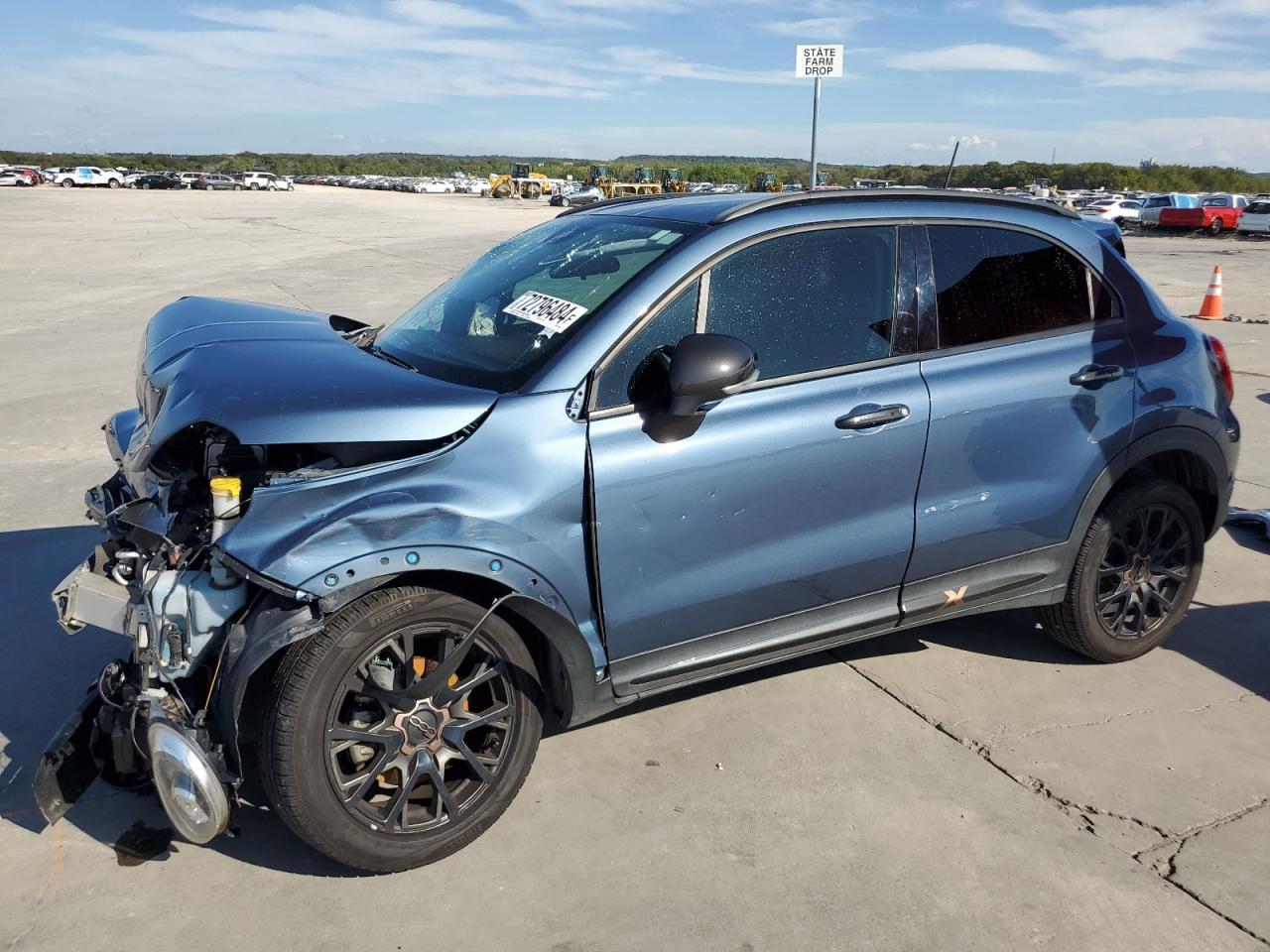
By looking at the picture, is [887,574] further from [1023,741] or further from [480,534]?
[480,534]

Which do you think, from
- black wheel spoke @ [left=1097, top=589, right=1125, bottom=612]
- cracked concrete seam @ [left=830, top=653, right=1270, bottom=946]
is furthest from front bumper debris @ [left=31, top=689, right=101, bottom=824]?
black wheel spoke @ [left=1097, top=589, right=1125, bottom=612]

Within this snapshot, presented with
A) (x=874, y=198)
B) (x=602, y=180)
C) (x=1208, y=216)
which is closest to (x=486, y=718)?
(x=874, y=198)

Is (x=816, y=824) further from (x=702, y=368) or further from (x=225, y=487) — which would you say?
(x=225, y=487)

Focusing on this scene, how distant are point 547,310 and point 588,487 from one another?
70 cm

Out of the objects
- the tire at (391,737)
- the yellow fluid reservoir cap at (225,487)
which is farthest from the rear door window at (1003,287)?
the yellow fluid reservoir cap at (225,487)

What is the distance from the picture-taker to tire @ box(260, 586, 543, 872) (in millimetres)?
2723

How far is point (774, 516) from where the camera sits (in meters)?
3.30

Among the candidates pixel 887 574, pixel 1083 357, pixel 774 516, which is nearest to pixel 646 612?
pixel 774 516

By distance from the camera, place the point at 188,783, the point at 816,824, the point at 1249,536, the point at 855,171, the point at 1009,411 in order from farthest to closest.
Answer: the point at 855,171
the point at 1249,536
the point at 1009,411
the point at 816,824
the point at 188,783

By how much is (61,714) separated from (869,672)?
3.06m

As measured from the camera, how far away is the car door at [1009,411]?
363 cm

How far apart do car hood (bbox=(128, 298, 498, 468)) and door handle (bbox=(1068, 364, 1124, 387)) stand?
2.21 m

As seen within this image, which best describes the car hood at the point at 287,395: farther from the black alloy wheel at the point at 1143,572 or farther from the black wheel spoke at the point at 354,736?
the black alloy wheel at the point at 1143,572

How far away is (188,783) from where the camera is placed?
268cm
